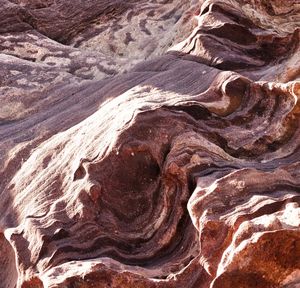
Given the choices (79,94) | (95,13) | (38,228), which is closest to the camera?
(38,228)

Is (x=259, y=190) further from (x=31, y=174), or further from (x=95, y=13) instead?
(x=95, y=13)

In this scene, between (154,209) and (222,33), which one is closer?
(154,209)

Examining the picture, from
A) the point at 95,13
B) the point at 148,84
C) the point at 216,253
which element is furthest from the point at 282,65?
the point at 95,13

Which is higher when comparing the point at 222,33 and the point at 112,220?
the point at 222,33

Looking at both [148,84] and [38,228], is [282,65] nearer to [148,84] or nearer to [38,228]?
[148,84]

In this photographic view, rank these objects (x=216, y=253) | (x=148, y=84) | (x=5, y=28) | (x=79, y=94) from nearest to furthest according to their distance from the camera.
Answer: (x=216, y=253) < (x=148, y=84) < (x=79, y=94) < (x=5, y=28)

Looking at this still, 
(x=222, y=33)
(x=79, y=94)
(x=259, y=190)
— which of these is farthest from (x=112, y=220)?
(x=222, y=33)
